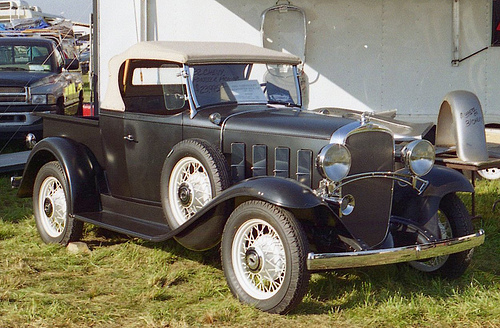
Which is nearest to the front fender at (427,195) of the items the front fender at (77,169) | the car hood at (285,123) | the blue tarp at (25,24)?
the car hood at (285,123)

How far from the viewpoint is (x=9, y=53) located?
1112cm

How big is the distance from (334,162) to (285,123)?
1.92 feet

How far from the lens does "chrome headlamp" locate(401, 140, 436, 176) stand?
166 inches

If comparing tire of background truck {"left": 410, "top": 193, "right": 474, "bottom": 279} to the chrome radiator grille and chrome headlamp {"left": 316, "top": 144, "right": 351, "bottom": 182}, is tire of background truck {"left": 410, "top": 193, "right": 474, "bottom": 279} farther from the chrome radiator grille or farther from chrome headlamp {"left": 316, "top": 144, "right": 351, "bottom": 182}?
chrome headlamp {"left": 316, "top": 144, "right": 351, "bottom": 182}

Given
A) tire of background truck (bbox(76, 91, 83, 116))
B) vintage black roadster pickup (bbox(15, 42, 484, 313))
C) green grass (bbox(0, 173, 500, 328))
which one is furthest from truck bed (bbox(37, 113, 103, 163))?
tire of background truck (bbox(76, 91, 83, 116))

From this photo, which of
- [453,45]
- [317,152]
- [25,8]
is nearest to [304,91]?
[453,45]

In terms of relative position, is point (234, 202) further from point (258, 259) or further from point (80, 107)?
point (80, 107)

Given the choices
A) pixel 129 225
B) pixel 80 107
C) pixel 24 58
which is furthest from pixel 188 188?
pixel 80 107

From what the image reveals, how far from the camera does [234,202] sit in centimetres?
424

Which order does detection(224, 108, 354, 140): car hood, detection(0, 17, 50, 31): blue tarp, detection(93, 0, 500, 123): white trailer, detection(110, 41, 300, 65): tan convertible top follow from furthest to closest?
detection(0, 17, 50, 31): blue tarp → detection(93, 0, 500, 123): white trailer → detection(110, 41, 300, 65): tan convertible top → detection(224, 108, 354, 140): car hood

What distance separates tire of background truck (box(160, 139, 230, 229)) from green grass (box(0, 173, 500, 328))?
0.45 metres

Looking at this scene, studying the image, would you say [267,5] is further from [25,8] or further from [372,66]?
[25,8]

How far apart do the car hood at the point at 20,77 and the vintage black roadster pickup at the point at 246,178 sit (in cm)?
482

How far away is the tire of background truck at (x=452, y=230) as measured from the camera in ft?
14.5
